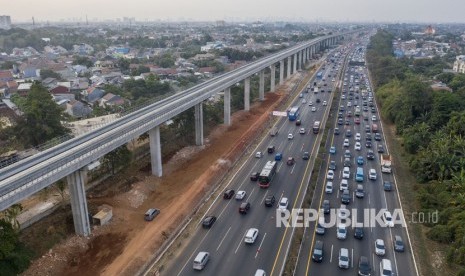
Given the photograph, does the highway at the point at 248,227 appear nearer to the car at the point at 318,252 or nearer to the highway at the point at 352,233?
the highway at the point at 352,233

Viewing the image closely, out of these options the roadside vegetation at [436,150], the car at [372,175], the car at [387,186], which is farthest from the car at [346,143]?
the car at [387,186]

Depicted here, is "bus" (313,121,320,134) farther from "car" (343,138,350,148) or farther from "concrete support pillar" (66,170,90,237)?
"concrete support pillar" (66,170,90,237)

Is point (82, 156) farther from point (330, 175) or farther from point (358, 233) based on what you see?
point (330, 175)

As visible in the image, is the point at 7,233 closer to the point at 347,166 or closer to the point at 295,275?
the point at 295,275

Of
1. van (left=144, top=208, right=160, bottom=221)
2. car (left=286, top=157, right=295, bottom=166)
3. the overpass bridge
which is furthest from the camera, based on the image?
car (left=286, top=157, right=295, bottom=166)

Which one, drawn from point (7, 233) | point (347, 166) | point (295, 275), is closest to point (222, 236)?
→ point (295, 275)

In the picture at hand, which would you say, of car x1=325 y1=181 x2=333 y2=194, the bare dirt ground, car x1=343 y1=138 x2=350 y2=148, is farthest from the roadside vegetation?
the bare dirt ground
